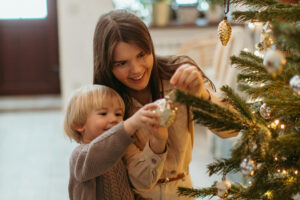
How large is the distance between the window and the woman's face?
410 cm

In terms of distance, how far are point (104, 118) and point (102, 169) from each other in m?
0.20

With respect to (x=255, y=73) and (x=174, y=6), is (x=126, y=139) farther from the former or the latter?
(x=174, y=6)

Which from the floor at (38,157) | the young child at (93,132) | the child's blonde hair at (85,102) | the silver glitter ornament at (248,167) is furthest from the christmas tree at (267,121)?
the floor at (38,157)

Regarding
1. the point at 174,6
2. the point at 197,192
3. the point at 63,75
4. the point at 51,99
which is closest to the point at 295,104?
the point at 197,192

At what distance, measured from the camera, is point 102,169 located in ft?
2.75

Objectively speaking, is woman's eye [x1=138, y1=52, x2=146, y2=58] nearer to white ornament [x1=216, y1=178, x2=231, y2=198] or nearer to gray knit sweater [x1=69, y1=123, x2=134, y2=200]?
gray knit sweater [x1=69, y1=123, x2=134, y2=200]

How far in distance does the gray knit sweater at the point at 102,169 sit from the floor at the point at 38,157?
1.51ft

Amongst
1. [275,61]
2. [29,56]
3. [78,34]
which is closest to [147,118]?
[275,61]

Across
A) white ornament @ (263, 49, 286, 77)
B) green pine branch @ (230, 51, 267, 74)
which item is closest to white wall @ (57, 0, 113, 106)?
green pine branch @ (230, 51, 267, 74)

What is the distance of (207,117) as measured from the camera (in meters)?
0.62

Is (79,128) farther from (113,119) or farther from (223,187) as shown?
(223,187)

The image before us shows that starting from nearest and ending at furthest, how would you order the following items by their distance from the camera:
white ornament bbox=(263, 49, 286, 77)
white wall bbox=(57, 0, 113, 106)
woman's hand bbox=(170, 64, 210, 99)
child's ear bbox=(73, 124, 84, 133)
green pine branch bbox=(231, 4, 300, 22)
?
white ornament bbox=(263, 49, 286, 77), green pine branch bbox=(231, 4, 300, 22), woman's hand bbox=(170, 64, 210, 99), child's ear bbox=(73, 124, 84, 133), white wall bbox=(57, 0, 113, 106)

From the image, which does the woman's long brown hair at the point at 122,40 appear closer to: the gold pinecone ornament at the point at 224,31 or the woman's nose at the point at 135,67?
the woman's nose at the point at 135,67

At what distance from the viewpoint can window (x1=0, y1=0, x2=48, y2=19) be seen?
4.70 m
